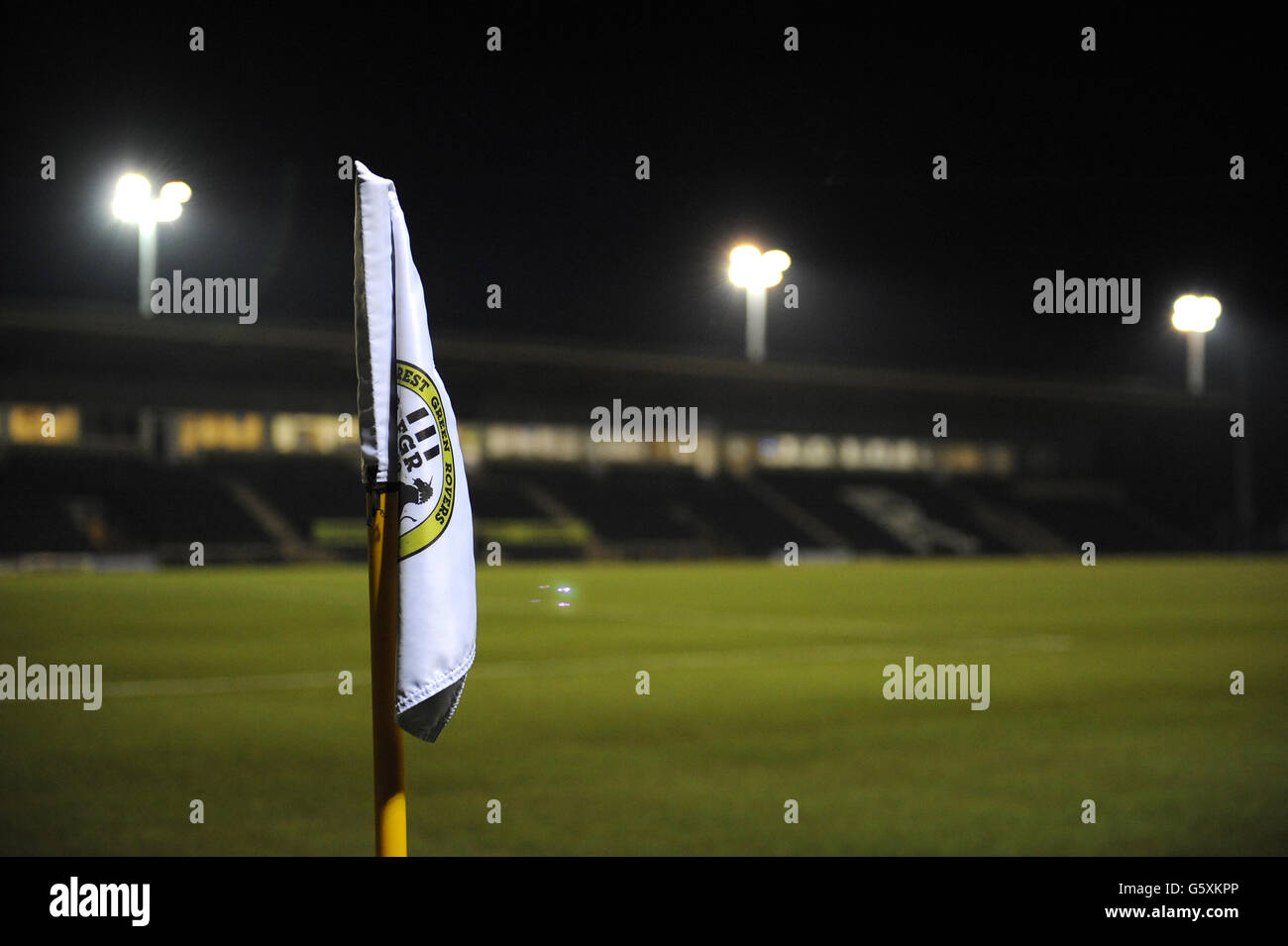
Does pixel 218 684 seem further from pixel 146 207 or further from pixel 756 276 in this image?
pixel 146 207

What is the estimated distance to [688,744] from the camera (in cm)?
767

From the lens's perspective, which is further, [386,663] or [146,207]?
[146,207]

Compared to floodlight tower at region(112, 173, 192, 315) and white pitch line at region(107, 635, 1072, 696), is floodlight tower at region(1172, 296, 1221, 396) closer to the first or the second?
white pitch line at region(107, 635, 1072, 696)

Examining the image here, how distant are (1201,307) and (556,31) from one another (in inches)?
406

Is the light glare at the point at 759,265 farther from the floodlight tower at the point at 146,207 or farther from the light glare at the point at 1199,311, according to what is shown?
the floodlight tower at the point at 146,207

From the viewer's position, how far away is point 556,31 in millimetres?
7602

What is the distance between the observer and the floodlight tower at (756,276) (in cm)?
1641

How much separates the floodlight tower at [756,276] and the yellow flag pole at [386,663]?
1213cm

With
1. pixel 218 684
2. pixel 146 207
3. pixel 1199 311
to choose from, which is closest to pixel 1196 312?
pixel 1199 311

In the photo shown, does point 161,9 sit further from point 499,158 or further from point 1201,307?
point 1201,307

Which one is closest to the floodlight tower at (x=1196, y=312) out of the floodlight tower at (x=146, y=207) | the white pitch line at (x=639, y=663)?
the white pitch line at (x=639, y=663)

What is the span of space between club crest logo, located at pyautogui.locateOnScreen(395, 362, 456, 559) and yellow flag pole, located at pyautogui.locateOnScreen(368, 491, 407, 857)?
0.04 metres

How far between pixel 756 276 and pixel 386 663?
1814cm

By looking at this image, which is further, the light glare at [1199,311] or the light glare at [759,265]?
the light glare at [759,265]
